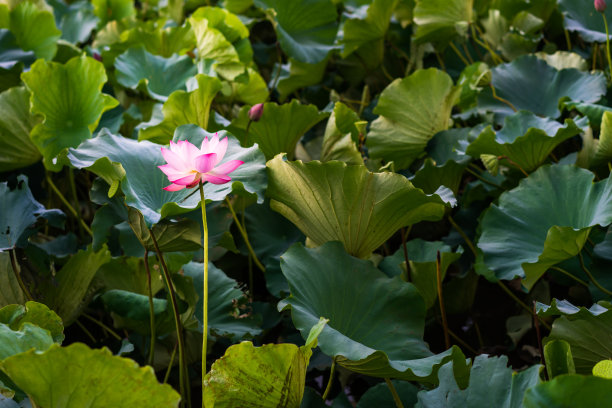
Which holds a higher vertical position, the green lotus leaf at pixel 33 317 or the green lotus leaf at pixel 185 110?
the green lotus leaf at pixel 185 110

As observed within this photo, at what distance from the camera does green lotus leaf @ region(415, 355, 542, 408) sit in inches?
25.5

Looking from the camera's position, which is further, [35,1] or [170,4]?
[170,4]

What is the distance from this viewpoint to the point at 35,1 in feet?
5.97

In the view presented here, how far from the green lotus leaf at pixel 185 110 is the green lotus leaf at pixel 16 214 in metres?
0.22

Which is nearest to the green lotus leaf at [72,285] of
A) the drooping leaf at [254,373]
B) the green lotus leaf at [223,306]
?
the green lotus leaf at [223,306]

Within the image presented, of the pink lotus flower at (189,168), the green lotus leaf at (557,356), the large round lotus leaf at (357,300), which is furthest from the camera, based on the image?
the large round lotus leaf at (357,300)

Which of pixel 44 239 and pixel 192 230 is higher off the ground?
pixel 192 230

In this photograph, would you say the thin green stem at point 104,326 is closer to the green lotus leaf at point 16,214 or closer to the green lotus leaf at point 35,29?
the green lotus leaf at point 16,214

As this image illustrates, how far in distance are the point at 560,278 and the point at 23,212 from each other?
3.02 feet

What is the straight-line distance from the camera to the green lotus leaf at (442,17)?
1.52m

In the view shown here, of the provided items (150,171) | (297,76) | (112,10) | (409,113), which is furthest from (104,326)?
(112,10)

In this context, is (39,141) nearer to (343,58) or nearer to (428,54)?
(343,58)

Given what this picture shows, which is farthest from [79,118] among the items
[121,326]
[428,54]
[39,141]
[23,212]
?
[428,54]

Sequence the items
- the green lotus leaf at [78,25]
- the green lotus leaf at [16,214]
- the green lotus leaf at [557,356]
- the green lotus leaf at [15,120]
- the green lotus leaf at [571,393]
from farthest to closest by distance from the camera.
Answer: the green lotus leaf at [78,25] → the green lotus leaf at [15,120] → the green lotus leaf at [16,214] → the green lotus leaf at [557,356] → the green lotus leaf at [571,393]
